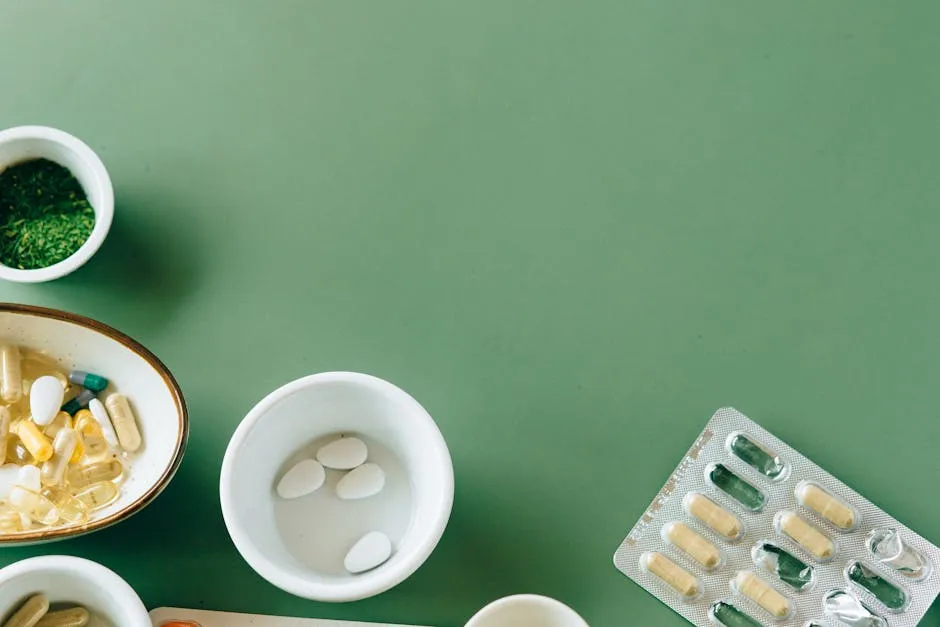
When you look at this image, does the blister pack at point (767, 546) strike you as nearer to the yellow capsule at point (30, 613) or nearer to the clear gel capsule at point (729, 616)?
the clear gel capsule at point (729, 616)

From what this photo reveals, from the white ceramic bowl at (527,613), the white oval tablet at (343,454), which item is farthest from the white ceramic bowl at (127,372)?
the white ceramic bowl at (527,613)

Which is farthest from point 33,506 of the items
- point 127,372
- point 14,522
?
point 127,372

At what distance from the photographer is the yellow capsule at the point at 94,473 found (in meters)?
0.80

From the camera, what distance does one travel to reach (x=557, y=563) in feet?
2.68

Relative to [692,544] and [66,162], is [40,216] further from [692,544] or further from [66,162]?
[692,544]

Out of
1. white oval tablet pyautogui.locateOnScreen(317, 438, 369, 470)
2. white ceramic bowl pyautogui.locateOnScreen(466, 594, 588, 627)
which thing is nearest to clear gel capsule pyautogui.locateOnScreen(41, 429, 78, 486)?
white oval tablet pyautogui.locateOnScreen(317, 438, 369, 470)

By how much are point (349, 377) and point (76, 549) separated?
0.30m

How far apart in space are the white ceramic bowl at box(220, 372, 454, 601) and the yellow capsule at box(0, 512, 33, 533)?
0.17 m

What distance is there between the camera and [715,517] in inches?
32.3

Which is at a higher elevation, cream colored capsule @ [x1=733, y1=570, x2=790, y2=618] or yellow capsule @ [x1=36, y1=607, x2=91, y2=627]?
cream colored capsule @ [x1=733, y1=570, x2=790, y2=618]

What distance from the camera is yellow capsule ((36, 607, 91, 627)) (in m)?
0.75

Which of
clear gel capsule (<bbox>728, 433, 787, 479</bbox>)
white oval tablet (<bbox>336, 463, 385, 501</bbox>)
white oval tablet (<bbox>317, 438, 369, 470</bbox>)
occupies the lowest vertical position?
white oval tablet (<bbox>336, 463, 385, 501</bbox>)

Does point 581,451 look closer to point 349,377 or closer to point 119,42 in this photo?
point 349,377

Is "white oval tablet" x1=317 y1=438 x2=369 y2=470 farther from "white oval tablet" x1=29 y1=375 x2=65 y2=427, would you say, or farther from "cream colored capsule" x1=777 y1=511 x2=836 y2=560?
"cream colored capsule" x1=777 y1=511 x2=836 y2=560
